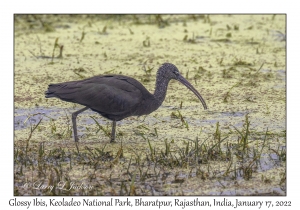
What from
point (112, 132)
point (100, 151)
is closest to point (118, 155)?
point (100, 151)

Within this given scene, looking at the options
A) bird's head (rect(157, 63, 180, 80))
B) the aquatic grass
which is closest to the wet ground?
the aquatic grass

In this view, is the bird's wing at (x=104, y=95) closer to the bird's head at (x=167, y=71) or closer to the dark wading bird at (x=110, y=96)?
the dark wading bird at (x=110, y=96)

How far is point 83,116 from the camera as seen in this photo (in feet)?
30.3

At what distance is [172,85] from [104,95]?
2.77m

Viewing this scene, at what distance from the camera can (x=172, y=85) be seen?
34.9 ft

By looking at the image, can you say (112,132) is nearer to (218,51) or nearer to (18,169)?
(18,169)

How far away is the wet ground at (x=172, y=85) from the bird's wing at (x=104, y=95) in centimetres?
38

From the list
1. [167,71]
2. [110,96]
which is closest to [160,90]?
[167,71]

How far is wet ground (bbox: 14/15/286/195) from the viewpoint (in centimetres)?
716

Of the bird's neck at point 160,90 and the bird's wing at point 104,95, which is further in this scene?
the bird's neck at point 160,90

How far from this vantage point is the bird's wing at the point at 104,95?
26.1 ft

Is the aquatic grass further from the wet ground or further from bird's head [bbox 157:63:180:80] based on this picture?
bird's head [bbox 157:63:180:80]

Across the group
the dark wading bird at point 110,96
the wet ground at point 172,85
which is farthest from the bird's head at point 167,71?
the wet ground at point 172,85

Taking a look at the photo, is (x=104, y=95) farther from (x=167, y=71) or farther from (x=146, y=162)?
(x=146, y=162)
